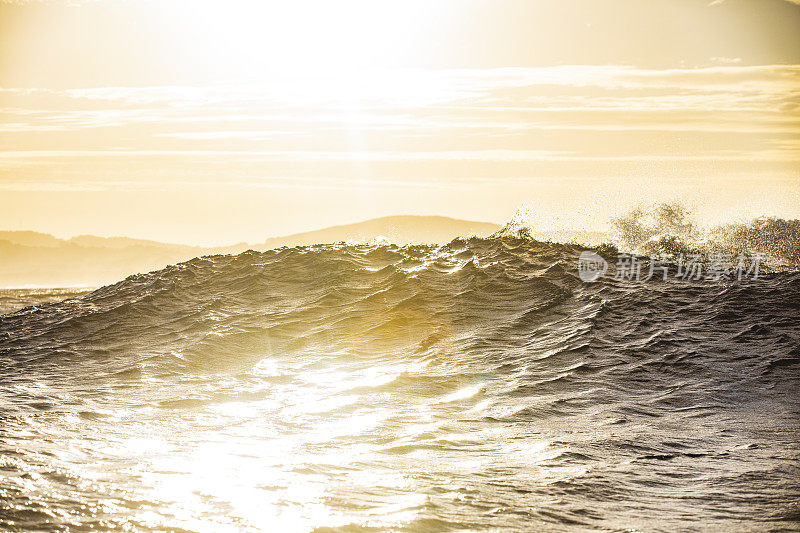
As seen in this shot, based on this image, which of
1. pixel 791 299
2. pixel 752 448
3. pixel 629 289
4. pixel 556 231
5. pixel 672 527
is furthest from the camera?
pixel 556 231

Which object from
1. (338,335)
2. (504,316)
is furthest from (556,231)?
(338,335)

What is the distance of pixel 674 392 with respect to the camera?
13.9 meters

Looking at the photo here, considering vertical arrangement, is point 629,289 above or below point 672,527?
above

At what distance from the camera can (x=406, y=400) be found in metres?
14.1

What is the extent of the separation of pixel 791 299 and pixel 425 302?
32.7 feet

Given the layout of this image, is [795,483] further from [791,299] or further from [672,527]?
[791,299]

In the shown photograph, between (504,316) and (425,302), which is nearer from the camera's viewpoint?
(504,316)

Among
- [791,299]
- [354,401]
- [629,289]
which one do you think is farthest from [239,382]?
[791,299]

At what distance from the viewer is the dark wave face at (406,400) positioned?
8.20 meters

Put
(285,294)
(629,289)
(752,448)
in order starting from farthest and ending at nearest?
(285,294) < (629,289) < (752,448)

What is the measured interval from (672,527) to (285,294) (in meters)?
17.8

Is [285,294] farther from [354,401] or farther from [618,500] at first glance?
[618,500]

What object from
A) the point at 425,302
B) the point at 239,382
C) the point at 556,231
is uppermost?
the point at 556,231

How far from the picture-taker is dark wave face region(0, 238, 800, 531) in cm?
820
